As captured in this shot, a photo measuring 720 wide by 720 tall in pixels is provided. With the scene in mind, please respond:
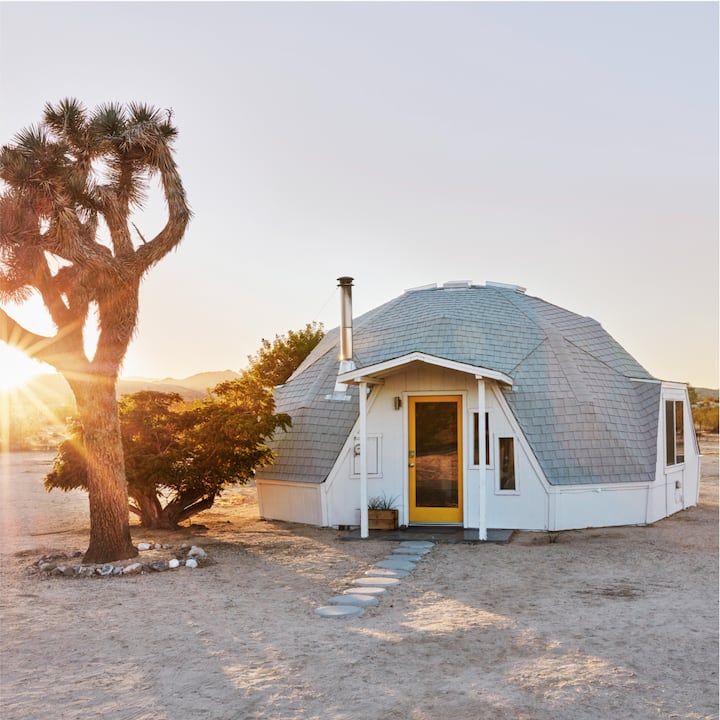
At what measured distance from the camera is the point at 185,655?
7258mm

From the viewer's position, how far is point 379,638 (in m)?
7.78

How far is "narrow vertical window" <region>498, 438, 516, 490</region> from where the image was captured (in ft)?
49.5

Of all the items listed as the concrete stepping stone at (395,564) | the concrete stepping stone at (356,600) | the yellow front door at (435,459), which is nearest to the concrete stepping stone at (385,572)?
the concrete stepping stone at (395,564)

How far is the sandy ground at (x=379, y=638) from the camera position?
235 inches

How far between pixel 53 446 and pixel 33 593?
124ft

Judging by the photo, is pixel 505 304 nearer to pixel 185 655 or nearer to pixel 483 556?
pixel 483 556

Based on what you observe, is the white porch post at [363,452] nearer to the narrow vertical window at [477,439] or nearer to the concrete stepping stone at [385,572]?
the narrow vertical window at [477,439]

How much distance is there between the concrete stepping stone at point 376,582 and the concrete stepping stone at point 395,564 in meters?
0.80

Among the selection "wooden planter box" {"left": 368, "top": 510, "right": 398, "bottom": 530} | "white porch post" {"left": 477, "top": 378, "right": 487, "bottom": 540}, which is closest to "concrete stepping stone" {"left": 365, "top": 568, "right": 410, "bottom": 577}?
"white porch post" {"left": 477, "top": 378, "right": 487, "bottom": 540}

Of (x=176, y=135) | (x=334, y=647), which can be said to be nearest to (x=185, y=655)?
(x=334, y=647)

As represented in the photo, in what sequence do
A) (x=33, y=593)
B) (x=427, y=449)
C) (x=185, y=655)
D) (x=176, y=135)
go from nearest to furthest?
(x=185, y=655) < (x=33, y=593) < (x=176, y=135) < (x=427, y=449)

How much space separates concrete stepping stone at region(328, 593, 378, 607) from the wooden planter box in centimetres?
520

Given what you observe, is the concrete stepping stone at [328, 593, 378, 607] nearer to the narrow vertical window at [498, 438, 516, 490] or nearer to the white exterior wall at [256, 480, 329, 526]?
the narrow vertical window at [498, 438, 516, 490]

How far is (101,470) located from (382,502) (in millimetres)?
5615
